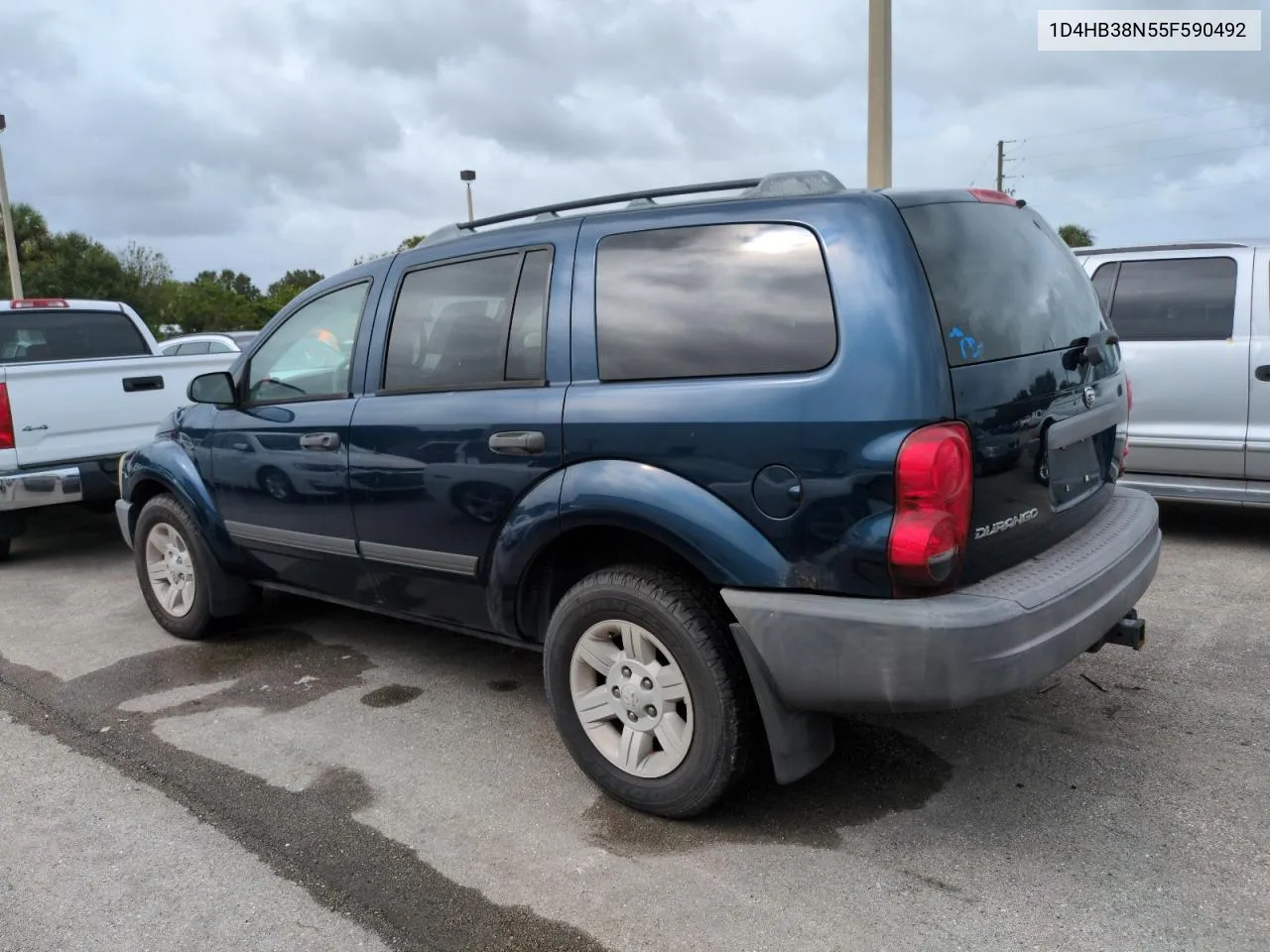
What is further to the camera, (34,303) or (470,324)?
(34,303)

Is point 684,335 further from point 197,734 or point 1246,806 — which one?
point 197,734

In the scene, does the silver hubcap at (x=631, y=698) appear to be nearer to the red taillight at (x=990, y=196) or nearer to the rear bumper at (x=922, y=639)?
the rear bumper at (x=922, y=639)

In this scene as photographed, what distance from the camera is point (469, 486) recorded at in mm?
3502

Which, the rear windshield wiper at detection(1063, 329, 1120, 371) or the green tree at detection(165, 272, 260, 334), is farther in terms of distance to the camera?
the green tree at detection(165, 272, 260, 334)

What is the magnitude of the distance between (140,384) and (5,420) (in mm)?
872

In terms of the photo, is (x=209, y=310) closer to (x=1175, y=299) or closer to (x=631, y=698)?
(x=1175, y=299)

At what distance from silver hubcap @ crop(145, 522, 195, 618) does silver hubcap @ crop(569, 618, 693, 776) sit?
8.51 ft

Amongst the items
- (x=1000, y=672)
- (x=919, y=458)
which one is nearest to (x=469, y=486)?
(x=919, y=458)

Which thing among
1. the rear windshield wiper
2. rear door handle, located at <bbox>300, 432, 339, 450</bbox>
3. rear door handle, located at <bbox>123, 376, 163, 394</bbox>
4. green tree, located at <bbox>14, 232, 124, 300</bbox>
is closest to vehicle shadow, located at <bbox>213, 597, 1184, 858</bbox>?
rear door handle, located at <bbox>300, 432, 339, 450</bbox>

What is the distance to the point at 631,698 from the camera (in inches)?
123

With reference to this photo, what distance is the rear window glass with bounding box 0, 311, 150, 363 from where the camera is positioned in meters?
7.58

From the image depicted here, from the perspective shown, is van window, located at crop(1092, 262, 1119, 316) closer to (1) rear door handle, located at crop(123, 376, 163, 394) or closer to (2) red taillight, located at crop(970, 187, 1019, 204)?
(2) red taillight, located at crop(970, 187, 1019, 204)

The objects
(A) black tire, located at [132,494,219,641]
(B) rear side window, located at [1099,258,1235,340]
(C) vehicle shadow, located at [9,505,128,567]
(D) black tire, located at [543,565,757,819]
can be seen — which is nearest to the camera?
(D) black tire, located at [543,565,757,819]

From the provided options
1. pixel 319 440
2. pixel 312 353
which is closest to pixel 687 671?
pixel 319 440
